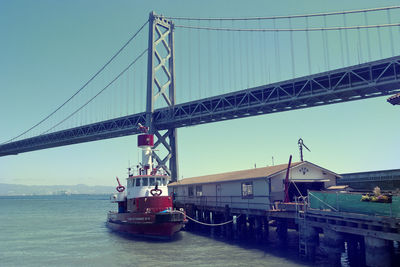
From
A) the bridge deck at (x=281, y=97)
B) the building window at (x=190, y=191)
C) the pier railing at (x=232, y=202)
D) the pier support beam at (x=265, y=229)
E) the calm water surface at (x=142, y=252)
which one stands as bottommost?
the calm water surface at (x=142, y=252)

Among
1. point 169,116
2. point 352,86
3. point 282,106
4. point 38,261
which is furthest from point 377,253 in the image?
Answer: point 169,116

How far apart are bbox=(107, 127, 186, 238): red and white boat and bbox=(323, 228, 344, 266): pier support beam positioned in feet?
48.2

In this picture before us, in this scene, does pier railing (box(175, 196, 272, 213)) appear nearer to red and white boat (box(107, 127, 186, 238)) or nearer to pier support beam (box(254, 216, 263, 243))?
pier support beam (box(254, 216, 263, 243))

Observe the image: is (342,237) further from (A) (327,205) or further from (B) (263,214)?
(B) (263,214)

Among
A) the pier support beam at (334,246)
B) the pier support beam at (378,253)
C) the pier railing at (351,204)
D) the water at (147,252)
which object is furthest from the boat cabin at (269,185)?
the pier support beam at (378,253)

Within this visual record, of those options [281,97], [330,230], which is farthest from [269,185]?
[281,97]

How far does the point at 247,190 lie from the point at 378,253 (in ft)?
48.8

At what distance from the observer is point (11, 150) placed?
315 ft

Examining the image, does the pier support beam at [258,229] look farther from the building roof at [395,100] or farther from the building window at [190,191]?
the building roof at [395,100]

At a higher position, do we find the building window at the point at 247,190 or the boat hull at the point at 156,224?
the building window at the point at 247,190

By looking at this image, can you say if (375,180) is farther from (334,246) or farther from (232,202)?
(334,246)

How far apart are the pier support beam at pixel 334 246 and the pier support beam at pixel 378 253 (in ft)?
9.52

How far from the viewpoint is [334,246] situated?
20.7 metres

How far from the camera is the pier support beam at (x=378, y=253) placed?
17.0 meters
